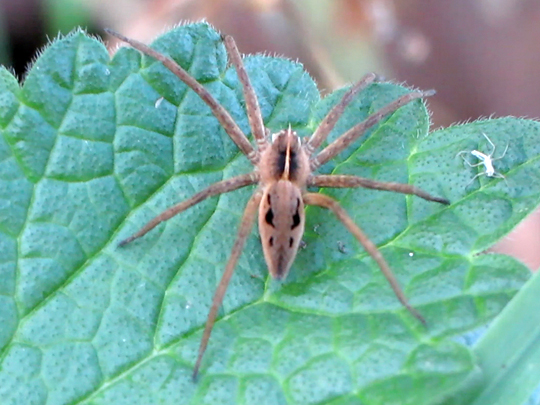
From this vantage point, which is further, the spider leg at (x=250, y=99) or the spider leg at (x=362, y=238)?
the spider leg at (x=250, y=99)

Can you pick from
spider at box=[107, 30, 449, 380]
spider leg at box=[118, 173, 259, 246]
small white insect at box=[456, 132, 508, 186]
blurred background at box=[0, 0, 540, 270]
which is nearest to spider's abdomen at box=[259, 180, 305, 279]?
spider at box=[107, 30, 449, 380]

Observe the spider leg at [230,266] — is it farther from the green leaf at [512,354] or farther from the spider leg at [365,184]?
the green leaf at [512,354]

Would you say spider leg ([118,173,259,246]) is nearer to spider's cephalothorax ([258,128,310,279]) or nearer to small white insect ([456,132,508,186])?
spider's cephalothorax ([258,128,310,279])

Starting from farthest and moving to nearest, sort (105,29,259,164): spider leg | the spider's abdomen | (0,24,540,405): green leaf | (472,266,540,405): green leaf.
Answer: (105,29,259,164): spider leg
the spider's abdomen
(0,24,540,405): green leaf
(472,266,540,405): green leaf

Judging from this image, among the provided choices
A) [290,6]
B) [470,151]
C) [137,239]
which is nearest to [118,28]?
[290,6]

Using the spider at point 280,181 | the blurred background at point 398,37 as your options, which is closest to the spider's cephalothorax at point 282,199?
the spider at point 280,181

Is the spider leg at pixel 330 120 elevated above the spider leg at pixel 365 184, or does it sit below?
above
